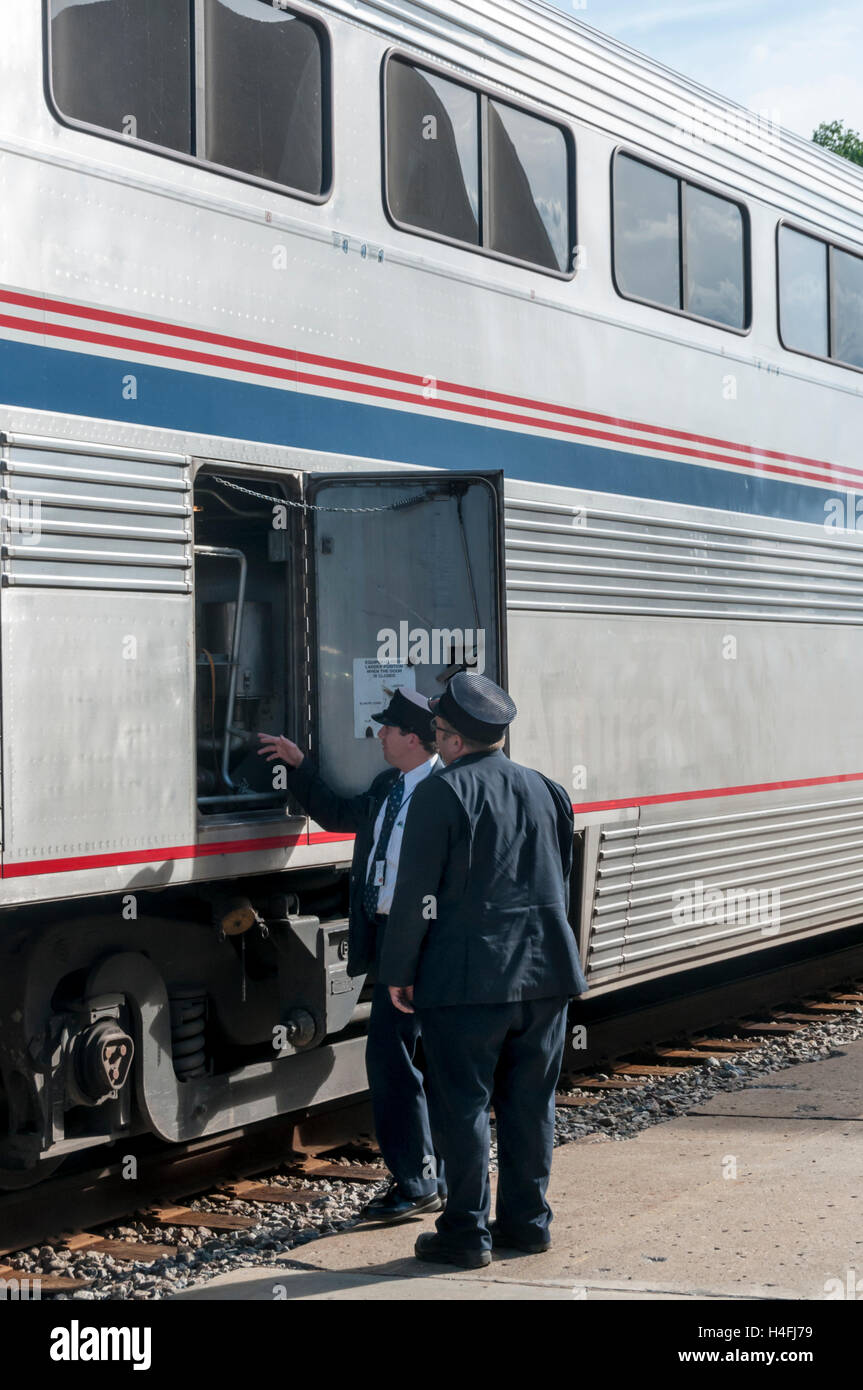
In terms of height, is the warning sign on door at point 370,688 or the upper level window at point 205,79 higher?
the upper level window at point 205,79

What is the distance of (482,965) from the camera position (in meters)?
4.64

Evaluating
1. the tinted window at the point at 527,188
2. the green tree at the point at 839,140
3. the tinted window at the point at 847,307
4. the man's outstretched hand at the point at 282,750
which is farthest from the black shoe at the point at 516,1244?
the green tree at the point at 839,140

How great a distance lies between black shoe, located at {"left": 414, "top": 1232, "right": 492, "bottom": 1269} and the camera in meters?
4.64

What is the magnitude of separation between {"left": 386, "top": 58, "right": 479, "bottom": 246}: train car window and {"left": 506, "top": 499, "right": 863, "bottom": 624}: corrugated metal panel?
46.2 inches

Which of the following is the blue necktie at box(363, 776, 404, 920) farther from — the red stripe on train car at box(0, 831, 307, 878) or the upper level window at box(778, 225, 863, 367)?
the upper level window at box(778, 225, 863, 367)

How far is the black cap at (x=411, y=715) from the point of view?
5.34 metres

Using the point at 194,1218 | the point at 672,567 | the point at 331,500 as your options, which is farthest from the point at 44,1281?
the point at 672,567

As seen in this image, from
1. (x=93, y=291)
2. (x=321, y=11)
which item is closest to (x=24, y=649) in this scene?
(x=93, y=291)

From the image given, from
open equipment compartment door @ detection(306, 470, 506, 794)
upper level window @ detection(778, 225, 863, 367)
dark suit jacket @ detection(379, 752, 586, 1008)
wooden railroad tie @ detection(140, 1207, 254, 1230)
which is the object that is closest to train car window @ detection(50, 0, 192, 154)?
open equipment compartment door @ detection(306, 470, 506, 794)

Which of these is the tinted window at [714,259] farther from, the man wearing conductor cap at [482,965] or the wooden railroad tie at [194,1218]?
the wooden railroad tie at [194,1218]

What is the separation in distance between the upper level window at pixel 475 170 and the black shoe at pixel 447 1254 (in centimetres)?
372

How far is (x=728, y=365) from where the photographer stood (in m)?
8.16

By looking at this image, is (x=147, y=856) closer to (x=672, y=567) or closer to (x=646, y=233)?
(x=672, y=567)
